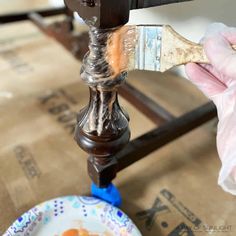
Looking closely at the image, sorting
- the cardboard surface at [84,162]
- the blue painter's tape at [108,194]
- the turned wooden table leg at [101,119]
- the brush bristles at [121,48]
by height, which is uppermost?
the brush bristles at [121,48]

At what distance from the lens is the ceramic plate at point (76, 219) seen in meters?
0.56

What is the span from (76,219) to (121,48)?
1.00 feet

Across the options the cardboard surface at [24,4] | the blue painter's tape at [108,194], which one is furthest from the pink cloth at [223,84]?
the cardboard surface at [24,4]

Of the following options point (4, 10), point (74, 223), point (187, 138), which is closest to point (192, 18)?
point (187, 138)

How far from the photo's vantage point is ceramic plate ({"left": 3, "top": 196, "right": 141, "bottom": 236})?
1.84ft

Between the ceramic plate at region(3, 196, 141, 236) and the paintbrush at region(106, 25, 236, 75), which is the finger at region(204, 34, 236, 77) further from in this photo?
the ceramic plate at region(3, 196, 141, 236)

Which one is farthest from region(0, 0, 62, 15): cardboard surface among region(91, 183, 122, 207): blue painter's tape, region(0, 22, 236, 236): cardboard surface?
region(91, 183, 122, 207): blue painter's tape

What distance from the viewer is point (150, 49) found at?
47cm

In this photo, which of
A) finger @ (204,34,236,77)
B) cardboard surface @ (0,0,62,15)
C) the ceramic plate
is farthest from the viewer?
cardboard surface @ (0,0,62,15)

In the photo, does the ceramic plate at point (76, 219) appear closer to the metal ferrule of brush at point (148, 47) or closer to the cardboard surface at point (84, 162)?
the cardboard surface at point (84, 162)

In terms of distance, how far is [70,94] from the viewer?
0.98 meters

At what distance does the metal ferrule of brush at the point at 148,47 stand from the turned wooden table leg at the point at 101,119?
0.04 meters

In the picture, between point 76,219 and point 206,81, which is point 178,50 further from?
point 76,219

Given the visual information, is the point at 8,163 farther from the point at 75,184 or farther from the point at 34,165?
the point at 75,184
